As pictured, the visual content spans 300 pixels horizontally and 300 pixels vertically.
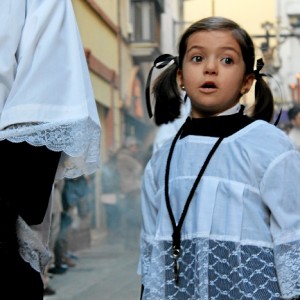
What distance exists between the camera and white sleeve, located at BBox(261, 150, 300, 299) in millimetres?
2627

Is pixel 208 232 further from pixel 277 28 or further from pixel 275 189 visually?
pixel 277 28

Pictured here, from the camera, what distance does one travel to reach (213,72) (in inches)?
109

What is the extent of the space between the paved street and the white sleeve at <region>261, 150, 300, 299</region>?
372 cm

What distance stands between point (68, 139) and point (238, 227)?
54 centimetres

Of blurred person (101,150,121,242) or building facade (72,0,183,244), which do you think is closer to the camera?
building facade (72,0,183,244)

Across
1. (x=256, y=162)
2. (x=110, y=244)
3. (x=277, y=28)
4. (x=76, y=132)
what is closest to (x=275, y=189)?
(x=256, y=162)

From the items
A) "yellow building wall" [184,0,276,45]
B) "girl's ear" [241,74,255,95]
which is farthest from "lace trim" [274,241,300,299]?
"yellow building wall" [184,0,276,45]

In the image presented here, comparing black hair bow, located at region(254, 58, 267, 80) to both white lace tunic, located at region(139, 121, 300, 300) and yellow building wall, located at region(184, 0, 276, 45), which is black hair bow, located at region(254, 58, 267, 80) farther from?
yellow building wall, located at region(184, 0, 276, 45)

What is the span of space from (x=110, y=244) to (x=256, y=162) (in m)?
7.42

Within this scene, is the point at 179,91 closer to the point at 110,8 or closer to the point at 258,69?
the point at 258,69

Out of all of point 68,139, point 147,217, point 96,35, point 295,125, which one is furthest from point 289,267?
point 96,35

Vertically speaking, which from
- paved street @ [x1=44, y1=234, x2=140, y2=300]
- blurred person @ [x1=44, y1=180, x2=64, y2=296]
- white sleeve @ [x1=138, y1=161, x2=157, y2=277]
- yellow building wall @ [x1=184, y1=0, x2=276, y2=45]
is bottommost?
paved street @ [x1=44, y1=234, x2=140, y2=300]

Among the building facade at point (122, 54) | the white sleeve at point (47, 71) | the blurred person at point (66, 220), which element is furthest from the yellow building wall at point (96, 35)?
the white sleeve at point (47, 71)

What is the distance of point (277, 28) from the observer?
12547 mm
